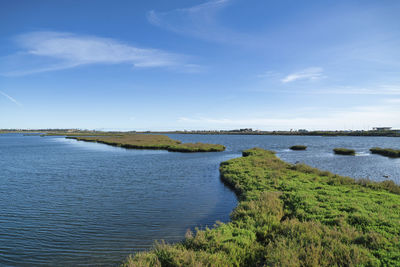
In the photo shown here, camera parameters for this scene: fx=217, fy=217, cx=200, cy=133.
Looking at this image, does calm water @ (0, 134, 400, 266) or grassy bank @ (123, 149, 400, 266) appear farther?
calm water @ (0, 134, 400, 266)

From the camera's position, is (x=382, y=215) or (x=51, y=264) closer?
(x=51, y=264)

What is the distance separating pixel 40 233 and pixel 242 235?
38.6 feet

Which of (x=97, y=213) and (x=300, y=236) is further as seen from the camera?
(x=97, y=213)

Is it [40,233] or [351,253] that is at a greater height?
[351,253]

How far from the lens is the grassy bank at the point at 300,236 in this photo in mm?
7727

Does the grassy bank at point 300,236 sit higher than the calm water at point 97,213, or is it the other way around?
the grassy bank at point 300,236

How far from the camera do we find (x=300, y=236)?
9.24 m

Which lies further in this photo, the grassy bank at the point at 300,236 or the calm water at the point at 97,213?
the calm water at the point at 97,213

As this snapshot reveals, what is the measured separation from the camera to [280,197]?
16438mm

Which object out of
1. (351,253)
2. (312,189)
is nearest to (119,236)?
(351,253)

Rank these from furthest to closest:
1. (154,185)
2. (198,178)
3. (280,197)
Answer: (198,178) < (154,185) < (280,197)

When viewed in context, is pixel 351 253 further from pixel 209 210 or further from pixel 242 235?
pixel 209 210

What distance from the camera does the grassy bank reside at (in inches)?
304

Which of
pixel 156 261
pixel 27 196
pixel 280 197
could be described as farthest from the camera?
pixel 27 196
